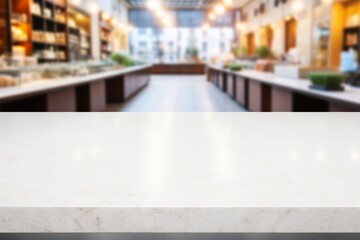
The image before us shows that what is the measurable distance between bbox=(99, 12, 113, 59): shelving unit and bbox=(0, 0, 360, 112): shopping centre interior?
86 mm

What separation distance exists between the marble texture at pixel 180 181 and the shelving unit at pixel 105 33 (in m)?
15.7

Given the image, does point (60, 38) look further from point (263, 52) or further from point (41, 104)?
point (41, 104)

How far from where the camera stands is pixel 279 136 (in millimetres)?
1219

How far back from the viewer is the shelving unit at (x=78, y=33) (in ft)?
40.7

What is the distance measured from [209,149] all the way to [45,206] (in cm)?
47

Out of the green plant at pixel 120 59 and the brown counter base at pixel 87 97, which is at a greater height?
the green plant at pixel 120 59

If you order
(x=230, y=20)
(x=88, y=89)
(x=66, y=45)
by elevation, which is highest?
(x=230, y=20)

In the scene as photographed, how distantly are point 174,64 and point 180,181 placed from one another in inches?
950

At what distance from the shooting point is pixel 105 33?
1820 centimetres

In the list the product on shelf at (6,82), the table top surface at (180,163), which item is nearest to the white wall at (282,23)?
the product on shelf at (6,82)

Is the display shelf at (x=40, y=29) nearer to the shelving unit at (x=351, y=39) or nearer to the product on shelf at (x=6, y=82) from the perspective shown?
the product on shelf at (x=6, y=82)

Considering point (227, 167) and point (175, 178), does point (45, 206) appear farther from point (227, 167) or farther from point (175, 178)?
point (227, 167)

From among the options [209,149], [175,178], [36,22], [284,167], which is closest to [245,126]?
[209,149]

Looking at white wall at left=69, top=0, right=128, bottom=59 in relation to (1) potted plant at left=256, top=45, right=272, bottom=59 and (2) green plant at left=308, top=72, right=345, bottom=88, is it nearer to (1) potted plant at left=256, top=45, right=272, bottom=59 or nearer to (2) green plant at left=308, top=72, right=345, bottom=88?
(1) potted plant at left=256, top=45, right=272, bottom=59
